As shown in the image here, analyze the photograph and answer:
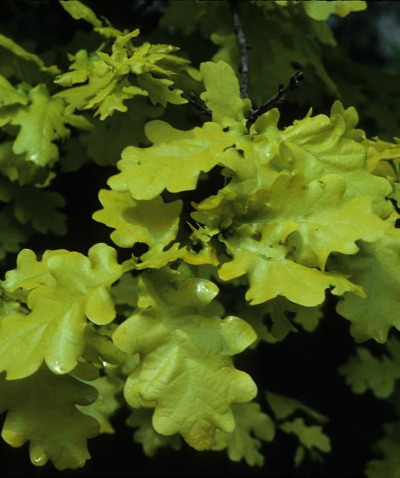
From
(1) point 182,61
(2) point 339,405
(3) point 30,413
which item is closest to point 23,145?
(1) point 182,61

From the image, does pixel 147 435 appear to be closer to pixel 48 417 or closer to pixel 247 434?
pixel 247 434

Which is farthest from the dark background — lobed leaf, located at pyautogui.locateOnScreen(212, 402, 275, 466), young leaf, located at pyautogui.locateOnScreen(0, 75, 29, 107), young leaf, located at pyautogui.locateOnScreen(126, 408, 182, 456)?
young leaf, located at pyautogui.locateOnScreen(0, 75, 29, 107)

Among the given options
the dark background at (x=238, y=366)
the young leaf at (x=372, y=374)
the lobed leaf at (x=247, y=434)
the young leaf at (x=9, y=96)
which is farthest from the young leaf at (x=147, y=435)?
the young leaf at (x=9, y=96)

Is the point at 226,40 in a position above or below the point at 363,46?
above

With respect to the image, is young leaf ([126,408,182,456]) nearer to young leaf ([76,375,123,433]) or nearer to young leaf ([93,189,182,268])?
young leaf ([76,375,123,433])

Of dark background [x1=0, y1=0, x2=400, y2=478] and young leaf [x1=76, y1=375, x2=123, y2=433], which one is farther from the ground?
young leaf [x1=76, y1=375, x2=123, y2=433]

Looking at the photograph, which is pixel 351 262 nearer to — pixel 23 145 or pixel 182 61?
pixel 182 61

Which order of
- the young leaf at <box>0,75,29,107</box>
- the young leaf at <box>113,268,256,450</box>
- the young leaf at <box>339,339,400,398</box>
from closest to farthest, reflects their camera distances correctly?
the young leaf at <box>113,268,256,450</box>, the young leaf at <box>0,75,29,107</box>, the young leaf at <box>339,339,400,398</box>

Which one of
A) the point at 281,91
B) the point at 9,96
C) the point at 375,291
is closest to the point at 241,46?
the point at 281,91
